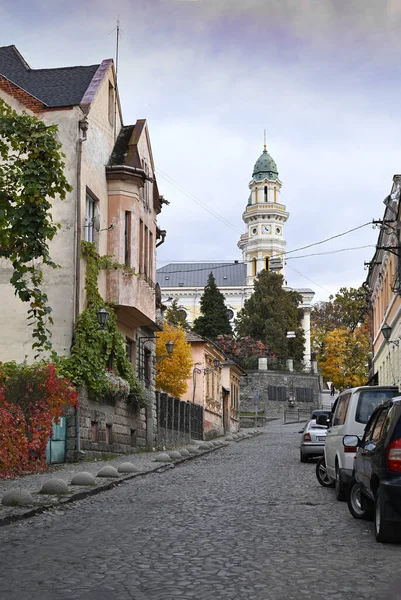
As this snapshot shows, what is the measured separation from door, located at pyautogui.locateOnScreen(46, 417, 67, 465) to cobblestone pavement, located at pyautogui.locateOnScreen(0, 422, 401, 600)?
690cm

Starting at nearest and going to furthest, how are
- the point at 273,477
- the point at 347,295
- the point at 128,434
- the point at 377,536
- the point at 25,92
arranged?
the point at 377,536
the point at 273,477
the point at 25,92
the point at 128,434
the point at 347,295

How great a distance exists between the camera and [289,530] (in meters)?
9.59

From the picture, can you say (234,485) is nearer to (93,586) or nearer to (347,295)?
(93,586)

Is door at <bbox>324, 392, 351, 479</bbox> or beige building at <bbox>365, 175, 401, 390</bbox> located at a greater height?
beige building at <bbox>365, 175, 401, 390</bbox>

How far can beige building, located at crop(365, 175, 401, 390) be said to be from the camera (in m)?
31.7

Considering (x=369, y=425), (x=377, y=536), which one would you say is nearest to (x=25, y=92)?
(x=369, y=425)

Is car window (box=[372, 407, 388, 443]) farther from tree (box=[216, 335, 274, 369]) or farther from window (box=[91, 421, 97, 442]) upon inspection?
tree (box=[216, 335, 274, 369])

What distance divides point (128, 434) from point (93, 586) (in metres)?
21.5

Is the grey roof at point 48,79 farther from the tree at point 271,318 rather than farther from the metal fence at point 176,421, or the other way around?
the tree at point 271,318

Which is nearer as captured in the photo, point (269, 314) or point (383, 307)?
point (383, 307)

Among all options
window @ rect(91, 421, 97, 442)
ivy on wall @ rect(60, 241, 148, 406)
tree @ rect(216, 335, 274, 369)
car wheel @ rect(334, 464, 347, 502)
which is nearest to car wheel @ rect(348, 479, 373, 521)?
car wheel @ rect(334, 464, 347, 502)

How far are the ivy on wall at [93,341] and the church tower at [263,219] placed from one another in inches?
3829

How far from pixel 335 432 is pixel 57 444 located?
358 inches

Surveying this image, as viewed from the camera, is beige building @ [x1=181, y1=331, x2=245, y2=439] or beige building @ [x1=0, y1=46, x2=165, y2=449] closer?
beige building @ [x1=0, y1=46, x2=165, y2=449]
